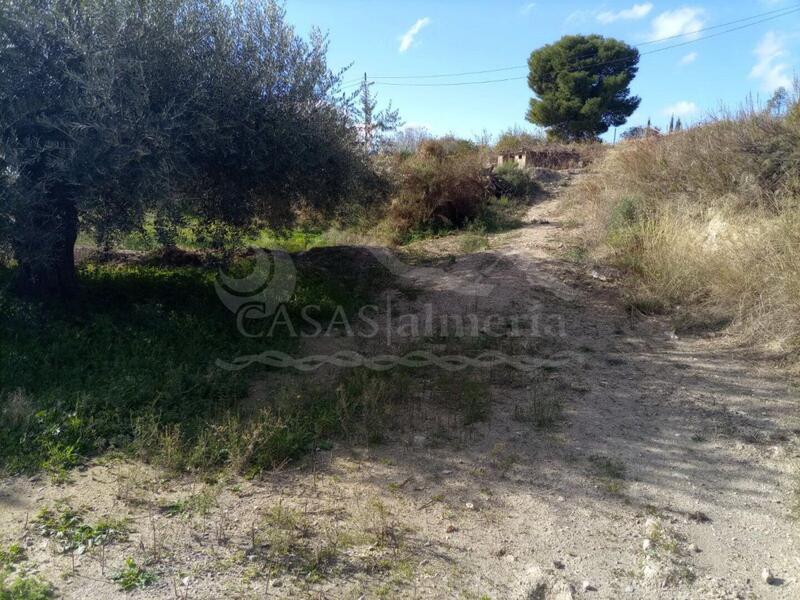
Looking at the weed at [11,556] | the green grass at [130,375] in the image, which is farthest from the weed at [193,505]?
the weed at [11,556]

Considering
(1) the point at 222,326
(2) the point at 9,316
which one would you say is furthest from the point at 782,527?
(2) the point at 9,316

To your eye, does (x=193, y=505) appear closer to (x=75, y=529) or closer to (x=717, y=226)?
(x=75, y=529)

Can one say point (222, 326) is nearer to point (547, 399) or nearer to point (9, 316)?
point (9, 316)

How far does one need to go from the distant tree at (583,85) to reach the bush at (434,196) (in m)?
18.1

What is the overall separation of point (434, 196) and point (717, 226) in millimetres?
5482

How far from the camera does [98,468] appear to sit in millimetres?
4133

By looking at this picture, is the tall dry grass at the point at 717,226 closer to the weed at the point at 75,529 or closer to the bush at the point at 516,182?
the bush at the point at 516,182

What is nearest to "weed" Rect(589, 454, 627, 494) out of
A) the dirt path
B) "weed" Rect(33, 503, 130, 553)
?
the dirt path

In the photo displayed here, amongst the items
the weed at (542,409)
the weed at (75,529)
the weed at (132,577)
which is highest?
the weed at (542,409)

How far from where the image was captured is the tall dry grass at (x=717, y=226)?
6137mm

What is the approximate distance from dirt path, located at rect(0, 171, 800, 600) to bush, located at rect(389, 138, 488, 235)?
6.50 metres

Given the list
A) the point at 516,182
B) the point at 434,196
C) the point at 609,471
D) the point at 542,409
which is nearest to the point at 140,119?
the point at 542,409

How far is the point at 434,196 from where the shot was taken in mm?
11922

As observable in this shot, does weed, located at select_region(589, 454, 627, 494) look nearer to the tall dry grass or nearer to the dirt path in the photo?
the dirt path
